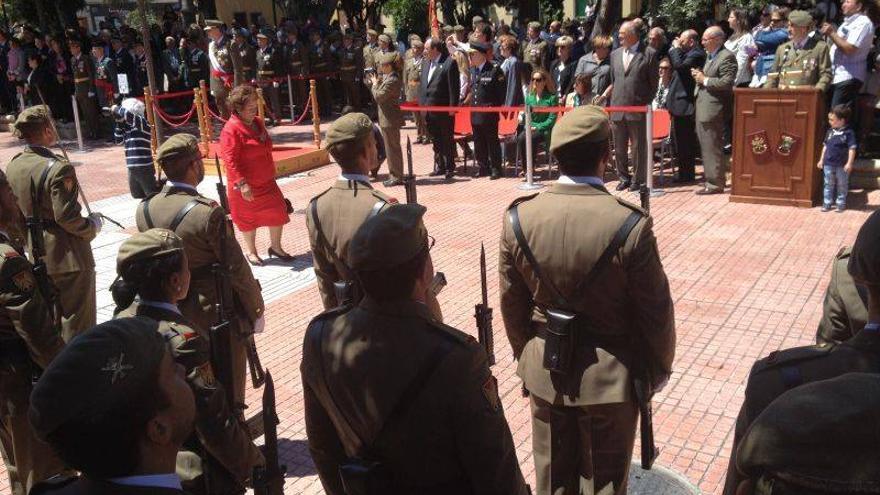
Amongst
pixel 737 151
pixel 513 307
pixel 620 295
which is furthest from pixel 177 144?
pixel 737 151

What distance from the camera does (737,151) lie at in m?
9.71

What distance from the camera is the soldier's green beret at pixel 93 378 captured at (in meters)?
1.81

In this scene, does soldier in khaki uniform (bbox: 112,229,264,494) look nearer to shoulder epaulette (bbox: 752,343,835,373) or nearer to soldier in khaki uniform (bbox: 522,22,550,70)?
shoulder epaulette (bbox: 752,343,835,373)

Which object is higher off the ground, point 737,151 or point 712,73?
point 712,73

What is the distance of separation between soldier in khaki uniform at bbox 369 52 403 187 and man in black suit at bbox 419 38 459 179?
644mm

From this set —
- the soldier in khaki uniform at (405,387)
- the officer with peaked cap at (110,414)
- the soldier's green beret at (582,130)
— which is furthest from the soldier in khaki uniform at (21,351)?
the soldier's green beret at (582,130)

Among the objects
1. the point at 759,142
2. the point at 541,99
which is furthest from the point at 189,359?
the point at 541,99

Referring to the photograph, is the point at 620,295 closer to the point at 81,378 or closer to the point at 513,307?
the point at 513,307

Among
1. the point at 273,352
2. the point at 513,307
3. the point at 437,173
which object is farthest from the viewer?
the point at 437,173

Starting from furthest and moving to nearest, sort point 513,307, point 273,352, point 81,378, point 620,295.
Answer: point 273,352 → point 513,307 → point 620,295 → point 81,378

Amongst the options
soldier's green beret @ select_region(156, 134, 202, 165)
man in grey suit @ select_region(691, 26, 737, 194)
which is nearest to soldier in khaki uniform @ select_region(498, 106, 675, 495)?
soldier's green beret @ select_region(156, 134, 202, 165)

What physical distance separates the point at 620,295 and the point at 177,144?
3.02 meters

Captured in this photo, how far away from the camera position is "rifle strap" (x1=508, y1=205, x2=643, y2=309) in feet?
10.7

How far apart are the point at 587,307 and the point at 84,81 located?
19249 mm
